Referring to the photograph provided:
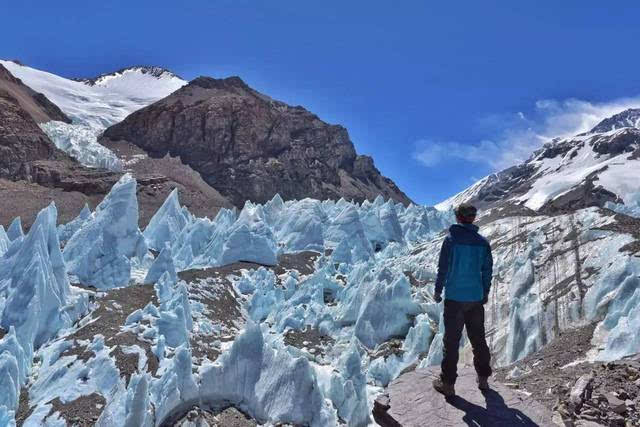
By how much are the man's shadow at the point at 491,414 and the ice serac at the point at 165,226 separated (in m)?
41.3

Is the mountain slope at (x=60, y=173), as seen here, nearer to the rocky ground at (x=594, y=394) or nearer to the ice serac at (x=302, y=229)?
the ice serac at (x=302, y=229)

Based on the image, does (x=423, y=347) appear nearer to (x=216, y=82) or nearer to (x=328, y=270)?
(x=328, y=270)

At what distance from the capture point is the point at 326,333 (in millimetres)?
29391

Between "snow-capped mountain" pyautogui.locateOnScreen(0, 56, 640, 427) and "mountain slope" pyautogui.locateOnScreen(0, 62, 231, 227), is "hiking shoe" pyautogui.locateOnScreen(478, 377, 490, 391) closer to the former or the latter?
"snow-capped mountain" pyautogui.locateOnScreen(0, 56, 640, 427)

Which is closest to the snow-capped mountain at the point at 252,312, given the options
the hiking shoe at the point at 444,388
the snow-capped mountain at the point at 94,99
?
the hiking shoe at the point at 444,388

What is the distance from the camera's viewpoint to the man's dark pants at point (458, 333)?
575 centimetres

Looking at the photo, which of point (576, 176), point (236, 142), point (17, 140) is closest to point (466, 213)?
point (17, 140)

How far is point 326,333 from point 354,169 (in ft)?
314

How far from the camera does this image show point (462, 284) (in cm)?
573

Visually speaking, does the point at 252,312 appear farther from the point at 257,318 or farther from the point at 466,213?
the point at 466,213

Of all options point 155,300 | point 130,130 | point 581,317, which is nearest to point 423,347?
point 581,317

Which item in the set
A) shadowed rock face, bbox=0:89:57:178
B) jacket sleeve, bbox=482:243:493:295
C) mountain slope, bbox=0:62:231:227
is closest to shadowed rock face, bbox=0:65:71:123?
mountain slope, bbox=0:62:231:227

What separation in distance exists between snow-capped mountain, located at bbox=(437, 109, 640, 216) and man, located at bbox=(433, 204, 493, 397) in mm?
77039

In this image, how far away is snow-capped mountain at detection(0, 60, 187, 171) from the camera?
88.8 metres
